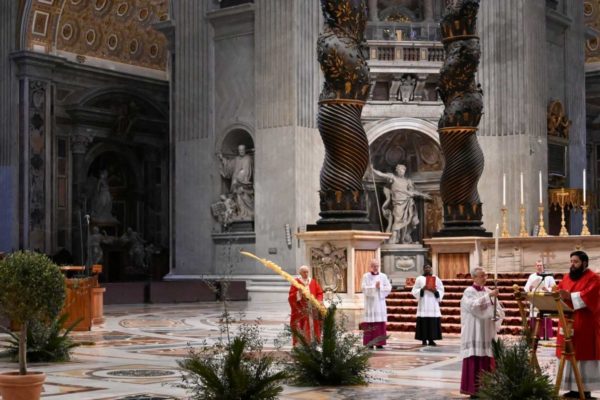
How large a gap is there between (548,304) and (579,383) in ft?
2.37

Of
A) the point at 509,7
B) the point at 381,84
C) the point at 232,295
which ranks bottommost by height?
the point at 232,295

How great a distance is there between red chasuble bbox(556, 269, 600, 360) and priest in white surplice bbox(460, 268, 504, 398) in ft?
2.06

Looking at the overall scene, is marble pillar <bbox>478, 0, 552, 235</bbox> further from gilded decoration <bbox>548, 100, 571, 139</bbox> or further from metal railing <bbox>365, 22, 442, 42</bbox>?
metal railing <bbox>365, 22, 442, 42</bbox>

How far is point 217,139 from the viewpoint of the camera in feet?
96.1

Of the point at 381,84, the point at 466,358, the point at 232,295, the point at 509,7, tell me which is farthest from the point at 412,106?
the point at 466,358

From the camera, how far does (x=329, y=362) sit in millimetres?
10789

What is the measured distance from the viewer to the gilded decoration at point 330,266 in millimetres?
16766

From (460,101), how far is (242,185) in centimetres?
1112

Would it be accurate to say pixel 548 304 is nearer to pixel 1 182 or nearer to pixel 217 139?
pixel 217 139

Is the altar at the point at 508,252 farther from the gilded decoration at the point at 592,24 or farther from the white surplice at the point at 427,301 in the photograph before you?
the gilded decoration at the point at 592,24

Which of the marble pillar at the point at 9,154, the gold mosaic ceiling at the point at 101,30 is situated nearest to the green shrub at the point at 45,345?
the marble pillar at the point at 9,154

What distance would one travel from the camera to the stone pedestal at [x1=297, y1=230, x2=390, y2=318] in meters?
16.5

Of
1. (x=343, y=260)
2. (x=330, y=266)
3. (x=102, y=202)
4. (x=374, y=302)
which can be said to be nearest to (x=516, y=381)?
(x=374, y=302)

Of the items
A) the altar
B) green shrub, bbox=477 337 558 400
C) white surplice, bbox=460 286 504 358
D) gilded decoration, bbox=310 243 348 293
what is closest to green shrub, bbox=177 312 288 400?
green shrub, bbox=477 337 558 400
